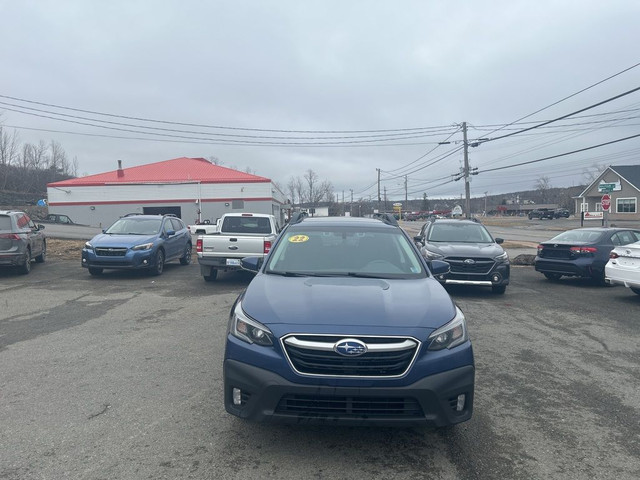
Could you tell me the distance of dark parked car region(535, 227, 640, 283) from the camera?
12344 mm

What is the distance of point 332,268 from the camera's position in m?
5.09

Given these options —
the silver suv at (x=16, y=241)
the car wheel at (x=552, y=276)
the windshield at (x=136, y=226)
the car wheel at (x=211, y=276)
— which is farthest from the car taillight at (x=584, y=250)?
the silver suv at (x=16, y=241)

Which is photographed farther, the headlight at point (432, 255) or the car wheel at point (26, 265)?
the car wheel at point (26, 265)

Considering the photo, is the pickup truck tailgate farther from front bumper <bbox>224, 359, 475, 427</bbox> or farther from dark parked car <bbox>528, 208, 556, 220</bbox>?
dark parked car <bbox>528, 208, 556, 220</bbox>

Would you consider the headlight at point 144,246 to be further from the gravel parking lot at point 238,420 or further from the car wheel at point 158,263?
the gravel parking lot at point 238,420

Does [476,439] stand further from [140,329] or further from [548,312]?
[548,312]

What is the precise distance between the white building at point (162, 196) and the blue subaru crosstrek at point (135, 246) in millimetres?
31461

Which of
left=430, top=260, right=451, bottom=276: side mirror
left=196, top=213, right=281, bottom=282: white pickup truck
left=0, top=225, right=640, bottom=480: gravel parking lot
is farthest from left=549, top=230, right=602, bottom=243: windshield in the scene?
left=430, top=260, right=451, bottom=276: side mirror

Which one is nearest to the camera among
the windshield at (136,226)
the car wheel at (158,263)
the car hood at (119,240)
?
the car hood at (119,240)

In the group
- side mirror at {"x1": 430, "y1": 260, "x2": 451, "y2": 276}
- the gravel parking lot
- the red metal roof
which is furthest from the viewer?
the red metal roof

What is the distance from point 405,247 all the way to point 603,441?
2520 millimetres

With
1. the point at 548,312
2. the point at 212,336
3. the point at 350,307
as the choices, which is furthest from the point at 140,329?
the point at 548,312

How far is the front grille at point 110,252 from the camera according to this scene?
1286 cm

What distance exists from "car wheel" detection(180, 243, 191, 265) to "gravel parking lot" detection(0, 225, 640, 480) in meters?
7.79
